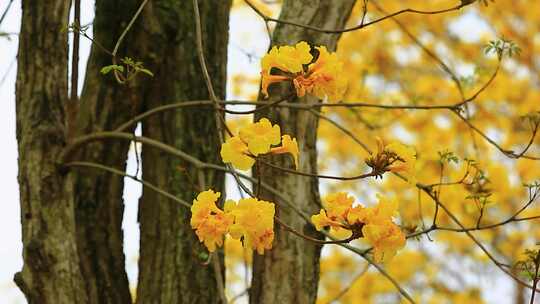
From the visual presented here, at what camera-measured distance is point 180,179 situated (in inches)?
95.0

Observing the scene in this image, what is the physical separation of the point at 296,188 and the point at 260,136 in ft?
3.36

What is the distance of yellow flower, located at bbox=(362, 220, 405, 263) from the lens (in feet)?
4.18

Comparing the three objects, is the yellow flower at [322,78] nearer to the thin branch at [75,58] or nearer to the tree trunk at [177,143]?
the thin branch at [75,58]

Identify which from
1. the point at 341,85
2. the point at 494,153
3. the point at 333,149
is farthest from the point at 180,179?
the point at 333,149

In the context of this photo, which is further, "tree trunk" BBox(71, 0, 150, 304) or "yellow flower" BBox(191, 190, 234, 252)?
"tree trunk" BBox(71, 0, 150, 304)

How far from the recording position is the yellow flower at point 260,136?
1.26 metres

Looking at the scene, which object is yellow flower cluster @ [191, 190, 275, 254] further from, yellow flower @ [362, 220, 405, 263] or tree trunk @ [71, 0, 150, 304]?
tree trunk @ [71, 0, 150, 304]

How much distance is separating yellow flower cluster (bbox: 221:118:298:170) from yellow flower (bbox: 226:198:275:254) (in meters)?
0.06

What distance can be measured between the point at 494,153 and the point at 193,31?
445cm

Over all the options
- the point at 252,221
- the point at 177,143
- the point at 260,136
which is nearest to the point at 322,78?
the point at 260,136

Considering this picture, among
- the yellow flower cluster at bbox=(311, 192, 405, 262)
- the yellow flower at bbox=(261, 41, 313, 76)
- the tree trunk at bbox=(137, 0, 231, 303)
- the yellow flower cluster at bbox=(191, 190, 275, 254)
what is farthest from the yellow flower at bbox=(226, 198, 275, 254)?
the tree trunk at bbox=(137, 0, 231, 303)

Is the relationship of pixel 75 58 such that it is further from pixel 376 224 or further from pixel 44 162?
pixel 376 224

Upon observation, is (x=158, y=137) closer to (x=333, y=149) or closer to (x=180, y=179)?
(x=180, y=179)

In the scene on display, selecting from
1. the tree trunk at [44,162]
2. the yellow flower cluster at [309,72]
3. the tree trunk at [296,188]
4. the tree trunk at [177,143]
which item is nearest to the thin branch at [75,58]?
the tree trunk at [44,162]
